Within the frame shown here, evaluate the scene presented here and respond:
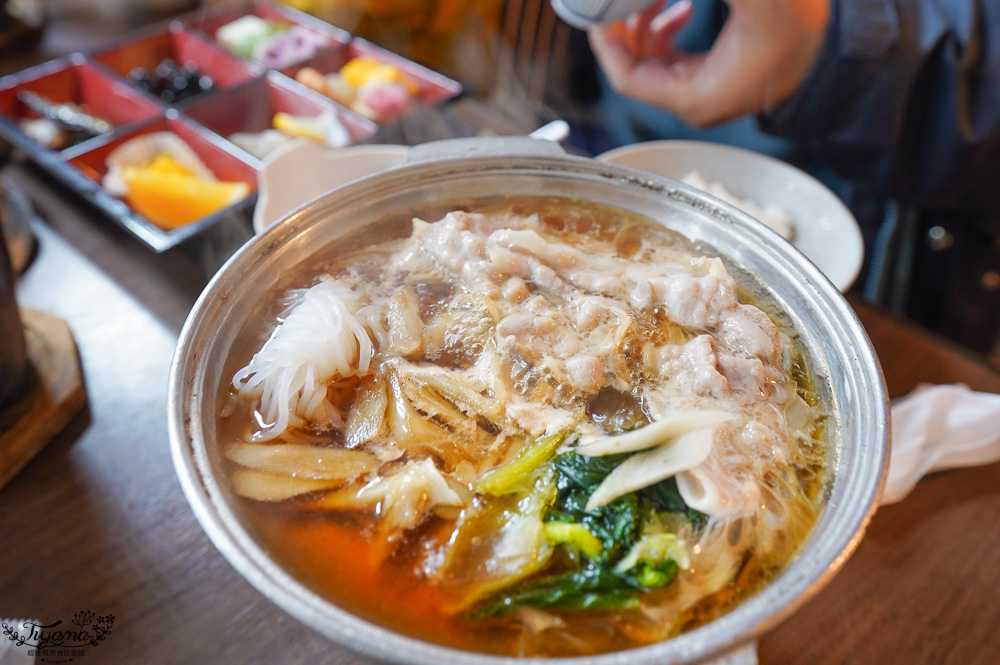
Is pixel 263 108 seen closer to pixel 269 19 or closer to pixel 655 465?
pixel 269 19

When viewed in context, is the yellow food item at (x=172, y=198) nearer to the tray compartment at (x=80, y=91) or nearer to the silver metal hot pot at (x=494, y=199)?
the tray compartment at (x=80, y=91)

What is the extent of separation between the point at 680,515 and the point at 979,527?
4.46ft

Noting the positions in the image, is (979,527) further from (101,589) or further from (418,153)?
(101,589)

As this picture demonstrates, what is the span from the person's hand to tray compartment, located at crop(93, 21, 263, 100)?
92.4 inches

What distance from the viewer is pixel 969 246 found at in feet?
10.6

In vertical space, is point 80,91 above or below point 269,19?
below

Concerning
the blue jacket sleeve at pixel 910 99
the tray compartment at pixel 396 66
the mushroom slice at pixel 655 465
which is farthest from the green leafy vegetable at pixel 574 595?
the tray compartment at pixel 396 66

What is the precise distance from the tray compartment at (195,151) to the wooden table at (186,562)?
0.48 m

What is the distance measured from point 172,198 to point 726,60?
2698mm

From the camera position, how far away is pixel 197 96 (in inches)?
153

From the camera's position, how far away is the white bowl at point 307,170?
7.64 feet

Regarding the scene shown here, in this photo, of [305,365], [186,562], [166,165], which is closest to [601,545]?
[305,365]

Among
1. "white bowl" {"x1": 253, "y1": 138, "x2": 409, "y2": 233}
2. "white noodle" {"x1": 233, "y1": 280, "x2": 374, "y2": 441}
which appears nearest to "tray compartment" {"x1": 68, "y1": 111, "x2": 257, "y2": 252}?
"white bowl" {"x1": 253, "y1": 138, "x2": 409, "y2": 233}

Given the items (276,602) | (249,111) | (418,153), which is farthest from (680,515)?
(249,111)
